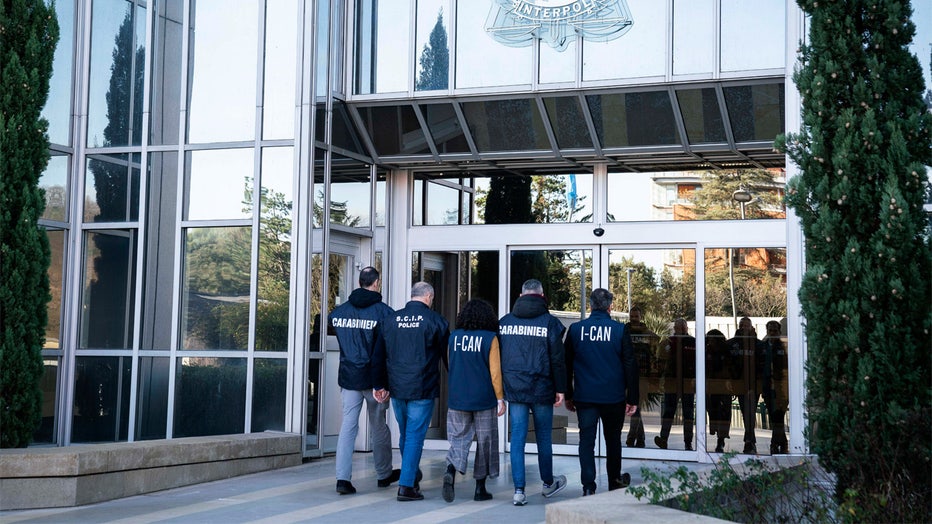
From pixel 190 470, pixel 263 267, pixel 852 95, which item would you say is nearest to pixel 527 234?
pixel 263 267

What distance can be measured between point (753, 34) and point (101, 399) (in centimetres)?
789

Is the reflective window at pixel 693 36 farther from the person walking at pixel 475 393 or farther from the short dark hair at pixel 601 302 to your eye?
the person walking at pixel 475 393

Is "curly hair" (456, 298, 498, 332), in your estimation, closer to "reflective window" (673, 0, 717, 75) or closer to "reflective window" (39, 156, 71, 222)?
"reflective window" (673, 0, 717, 75)

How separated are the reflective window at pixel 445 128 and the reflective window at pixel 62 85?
4014 mm

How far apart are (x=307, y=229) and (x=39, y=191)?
2593 mm

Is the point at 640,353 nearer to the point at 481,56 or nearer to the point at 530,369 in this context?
the point at 530,369

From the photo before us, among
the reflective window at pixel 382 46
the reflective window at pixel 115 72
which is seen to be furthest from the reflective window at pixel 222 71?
the reflective window at pixel 382 46

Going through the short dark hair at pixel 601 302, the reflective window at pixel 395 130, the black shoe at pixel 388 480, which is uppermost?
the reflective window at pixel 395 130

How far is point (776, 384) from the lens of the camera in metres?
11.3

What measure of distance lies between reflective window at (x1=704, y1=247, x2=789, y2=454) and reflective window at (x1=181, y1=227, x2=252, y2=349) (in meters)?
4.91

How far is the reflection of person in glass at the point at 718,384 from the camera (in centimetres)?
1155

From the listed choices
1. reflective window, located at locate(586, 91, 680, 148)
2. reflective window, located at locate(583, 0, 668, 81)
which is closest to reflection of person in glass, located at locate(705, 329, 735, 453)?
reflective window, located at locate(586, 91, 680, 148)

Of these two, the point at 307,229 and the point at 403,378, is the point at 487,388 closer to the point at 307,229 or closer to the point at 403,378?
the point at 403,378

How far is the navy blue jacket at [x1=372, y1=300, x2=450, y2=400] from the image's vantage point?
877cm
